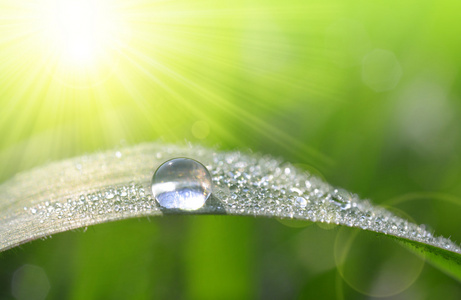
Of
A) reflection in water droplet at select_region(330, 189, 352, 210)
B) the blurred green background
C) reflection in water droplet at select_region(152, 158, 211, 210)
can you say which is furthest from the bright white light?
reflection in water droplet at select_region(330, 189, 352, 210)

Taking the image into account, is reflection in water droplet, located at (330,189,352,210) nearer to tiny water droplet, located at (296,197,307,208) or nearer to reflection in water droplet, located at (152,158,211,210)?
tiny water droplet, located at (296,197,307,208)

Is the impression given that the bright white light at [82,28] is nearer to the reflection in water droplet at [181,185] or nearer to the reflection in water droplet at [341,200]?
the reflection in water droplet at [181,185]

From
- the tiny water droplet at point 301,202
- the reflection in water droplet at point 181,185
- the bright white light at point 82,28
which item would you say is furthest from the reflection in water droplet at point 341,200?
the bright white light at point 82,28

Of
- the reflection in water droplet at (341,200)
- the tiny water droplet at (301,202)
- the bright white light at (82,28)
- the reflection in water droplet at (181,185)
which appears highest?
the bright white light at (82,28)

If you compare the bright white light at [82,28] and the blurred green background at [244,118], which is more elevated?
the bright white light at [82,28]

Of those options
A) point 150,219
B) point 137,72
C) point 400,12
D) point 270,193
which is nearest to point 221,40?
point 137,72

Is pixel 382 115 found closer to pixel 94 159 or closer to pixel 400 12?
pixel 400 12

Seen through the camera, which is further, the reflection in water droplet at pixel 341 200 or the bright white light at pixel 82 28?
the bright white light at pixel 82 28

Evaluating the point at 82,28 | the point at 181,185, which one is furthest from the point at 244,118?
the point at 82,28
